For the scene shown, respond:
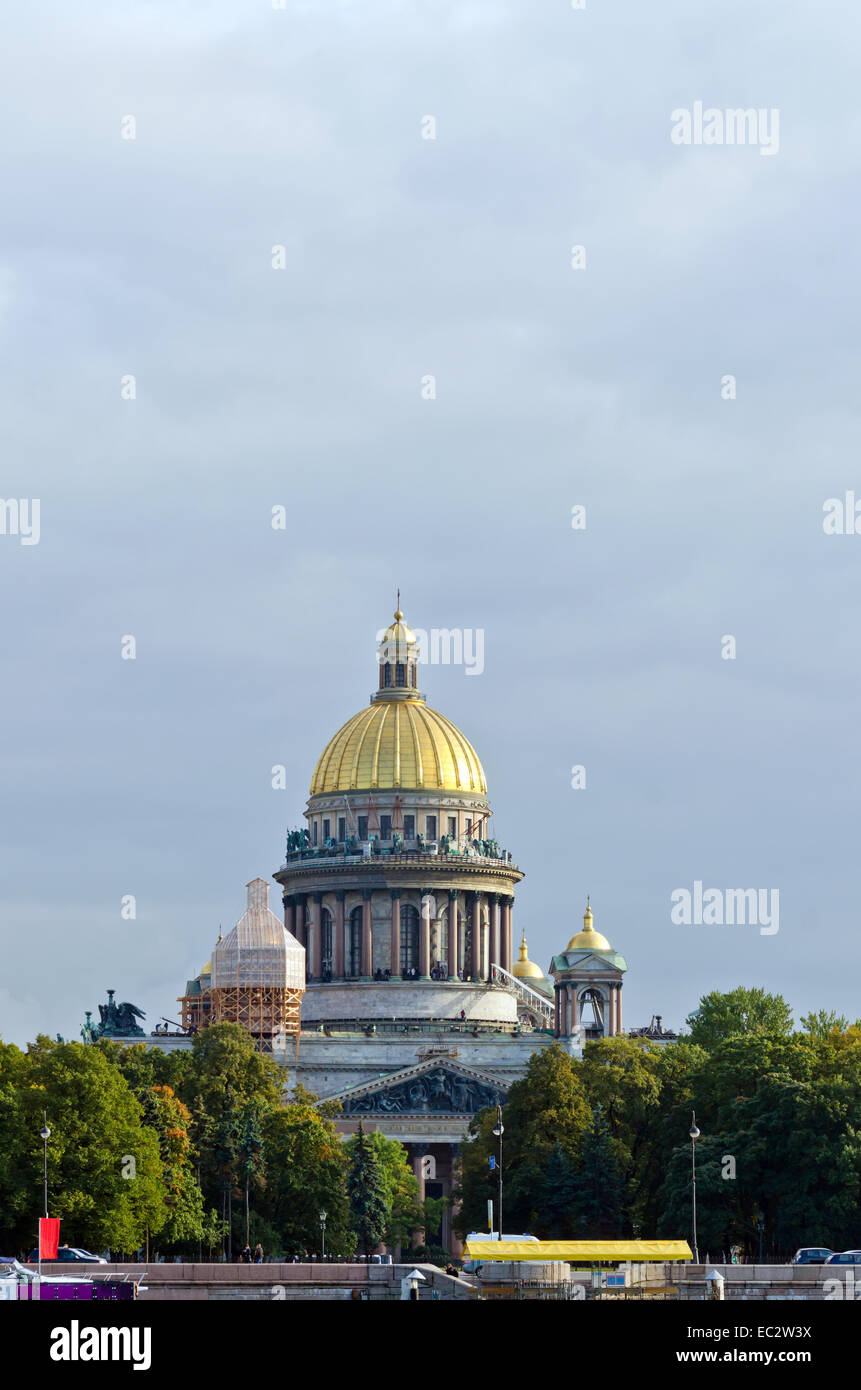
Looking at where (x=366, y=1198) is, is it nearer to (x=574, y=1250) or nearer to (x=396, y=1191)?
(x=396, y=1191)

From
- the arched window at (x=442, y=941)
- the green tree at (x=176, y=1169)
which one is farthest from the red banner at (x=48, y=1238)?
the arched window at (x=442, y=941)

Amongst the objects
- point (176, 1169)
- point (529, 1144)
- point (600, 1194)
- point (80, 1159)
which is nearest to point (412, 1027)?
point (529, 1144)

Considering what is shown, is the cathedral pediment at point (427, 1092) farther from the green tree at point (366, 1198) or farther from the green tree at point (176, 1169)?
the green tree at point (176, 1169)

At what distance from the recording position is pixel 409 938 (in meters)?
196

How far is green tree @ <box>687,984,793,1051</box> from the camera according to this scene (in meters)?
164

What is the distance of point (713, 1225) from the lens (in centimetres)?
11462

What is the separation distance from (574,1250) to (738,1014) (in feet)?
257

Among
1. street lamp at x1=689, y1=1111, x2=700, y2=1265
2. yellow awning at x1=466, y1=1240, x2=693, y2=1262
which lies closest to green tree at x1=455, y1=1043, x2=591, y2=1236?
street lamp at x1=689, y1=1111, x2=700, y2=1265

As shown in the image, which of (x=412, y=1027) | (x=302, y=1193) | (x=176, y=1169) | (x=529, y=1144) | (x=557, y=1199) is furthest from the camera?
(x=412, y=1027)

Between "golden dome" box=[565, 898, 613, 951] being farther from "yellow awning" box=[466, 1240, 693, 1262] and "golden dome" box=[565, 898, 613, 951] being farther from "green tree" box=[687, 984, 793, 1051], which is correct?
"yellow awning" box=[466, 1240, 693, 1262]

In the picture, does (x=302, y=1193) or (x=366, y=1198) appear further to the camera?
(x=366, y=1198)

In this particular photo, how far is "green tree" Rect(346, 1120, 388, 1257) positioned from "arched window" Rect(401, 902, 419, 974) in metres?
56.9
